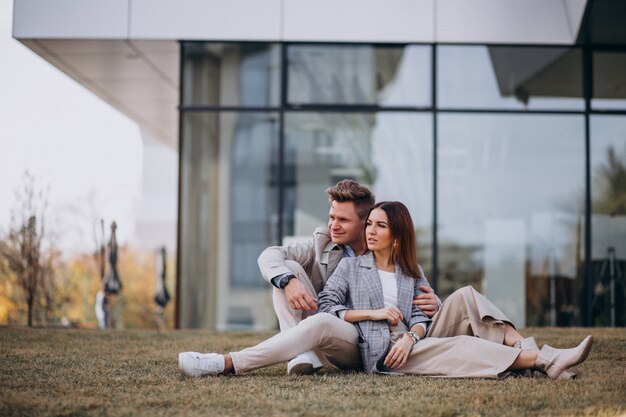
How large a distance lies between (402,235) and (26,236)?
9.59 metres

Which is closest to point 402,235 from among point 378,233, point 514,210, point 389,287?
point 378,233

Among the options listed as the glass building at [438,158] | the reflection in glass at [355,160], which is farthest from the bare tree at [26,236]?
the reflection in glass at [355,160]

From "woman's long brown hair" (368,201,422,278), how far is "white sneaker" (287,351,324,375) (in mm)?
692

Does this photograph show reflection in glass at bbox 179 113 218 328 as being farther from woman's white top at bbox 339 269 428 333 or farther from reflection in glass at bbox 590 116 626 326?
woman's white top at bbox 339 269 428 333

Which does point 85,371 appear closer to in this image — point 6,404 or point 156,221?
point 6,404

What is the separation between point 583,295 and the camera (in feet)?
37.1

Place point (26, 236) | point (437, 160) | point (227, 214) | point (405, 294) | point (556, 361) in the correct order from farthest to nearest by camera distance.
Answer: point (26, 236), point (227, 214), point (437, 160), point (405, 294), point (556, 361)

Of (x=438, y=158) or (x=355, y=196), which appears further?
(x=438, y=158)

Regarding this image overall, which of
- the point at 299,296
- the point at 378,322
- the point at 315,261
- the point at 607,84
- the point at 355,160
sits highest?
the point at 607,84

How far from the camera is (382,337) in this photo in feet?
15.4

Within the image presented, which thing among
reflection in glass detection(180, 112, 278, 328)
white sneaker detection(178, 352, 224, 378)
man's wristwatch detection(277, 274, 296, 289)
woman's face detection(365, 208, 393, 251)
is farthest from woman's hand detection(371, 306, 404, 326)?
reflection in glass detection(180, 112, 278, 328)

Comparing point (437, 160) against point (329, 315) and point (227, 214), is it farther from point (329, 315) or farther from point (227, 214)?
point (329, 315)

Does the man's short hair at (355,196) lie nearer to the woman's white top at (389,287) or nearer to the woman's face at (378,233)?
the woman's face at (378,233)

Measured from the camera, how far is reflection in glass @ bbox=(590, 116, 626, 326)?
1131cm
